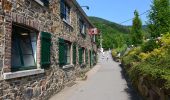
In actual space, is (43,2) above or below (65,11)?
below

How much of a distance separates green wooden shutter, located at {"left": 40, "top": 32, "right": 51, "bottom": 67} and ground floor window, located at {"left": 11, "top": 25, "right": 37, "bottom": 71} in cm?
36

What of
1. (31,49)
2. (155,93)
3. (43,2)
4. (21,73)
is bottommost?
(155,93)

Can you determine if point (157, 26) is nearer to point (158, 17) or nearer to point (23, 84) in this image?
point (158, 17)

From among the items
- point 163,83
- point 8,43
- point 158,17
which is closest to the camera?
point 163,83

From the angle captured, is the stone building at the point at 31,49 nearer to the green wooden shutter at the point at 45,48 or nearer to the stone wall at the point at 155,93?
the green wooden shutter at the point at 45,48

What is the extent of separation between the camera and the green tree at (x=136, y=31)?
125ft

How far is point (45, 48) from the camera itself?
11.7 meters

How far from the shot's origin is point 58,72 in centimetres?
1402

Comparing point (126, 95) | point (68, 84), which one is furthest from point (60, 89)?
point (126, 95)

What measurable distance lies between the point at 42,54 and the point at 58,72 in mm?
2901

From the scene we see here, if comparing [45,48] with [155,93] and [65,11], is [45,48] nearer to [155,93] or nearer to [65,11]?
[155,93]

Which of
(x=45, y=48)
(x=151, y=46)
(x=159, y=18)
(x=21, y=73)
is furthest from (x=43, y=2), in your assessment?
(x=159, y=18)

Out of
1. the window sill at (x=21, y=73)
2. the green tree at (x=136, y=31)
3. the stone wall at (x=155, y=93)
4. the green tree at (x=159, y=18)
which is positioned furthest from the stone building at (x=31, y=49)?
the green tree at (x=136, y=31)

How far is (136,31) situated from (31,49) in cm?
2873
